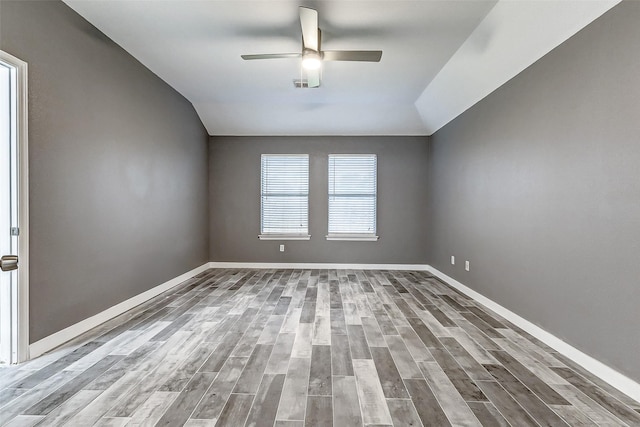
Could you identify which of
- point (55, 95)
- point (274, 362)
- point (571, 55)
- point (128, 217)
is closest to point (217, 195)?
point (128, 217)

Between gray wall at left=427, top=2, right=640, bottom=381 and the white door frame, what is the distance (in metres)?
4.00

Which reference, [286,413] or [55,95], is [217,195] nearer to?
[55,95]

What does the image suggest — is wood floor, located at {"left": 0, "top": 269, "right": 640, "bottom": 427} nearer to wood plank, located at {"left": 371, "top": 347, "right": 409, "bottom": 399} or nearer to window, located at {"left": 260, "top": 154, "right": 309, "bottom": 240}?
wood plank, located at {"left": 371, "top": 347, "right": 409, "bottom": 399}

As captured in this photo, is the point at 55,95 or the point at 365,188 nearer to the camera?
the point at 55,95

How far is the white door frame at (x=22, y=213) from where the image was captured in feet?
7.11

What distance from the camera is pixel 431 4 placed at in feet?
8.34

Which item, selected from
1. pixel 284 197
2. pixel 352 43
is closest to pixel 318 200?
pixel 284 197

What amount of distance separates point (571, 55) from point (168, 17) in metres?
3.33

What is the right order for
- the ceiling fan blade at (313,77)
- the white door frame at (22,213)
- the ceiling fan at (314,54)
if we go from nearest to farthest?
the white door frame at (22,213), the ceiling fan at (314,54), the ceiling fan blade at (313,77)

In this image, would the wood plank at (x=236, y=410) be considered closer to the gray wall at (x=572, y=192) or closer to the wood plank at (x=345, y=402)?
the wood plank at (x=345, y=402)

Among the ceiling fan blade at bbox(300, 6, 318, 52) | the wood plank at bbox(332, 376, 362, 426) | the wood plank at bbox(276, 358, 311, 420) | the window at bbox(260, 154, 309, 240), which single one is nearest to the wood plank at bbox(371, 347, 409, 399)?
the wood plank at bbox(332, 376, 362, 426)

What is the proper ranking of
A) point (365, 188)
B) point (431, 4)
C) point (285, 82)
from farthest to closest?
1. point (365, 188)
2. point (285, 82)
3. point (431, 4)

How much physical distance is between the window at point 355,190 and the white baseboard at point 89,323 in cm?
304

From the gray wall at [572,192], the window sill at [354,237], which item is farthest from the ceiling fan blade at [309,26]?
the window sill at [354,237]
